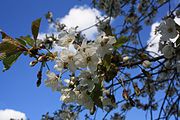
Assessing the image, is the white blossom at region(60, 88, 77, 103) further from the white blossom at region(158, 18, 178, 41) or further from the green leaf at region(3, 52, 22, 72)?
the white blossom at region(158, 18, 178, 41)

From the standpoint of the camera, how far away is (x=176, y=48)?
7.29ft

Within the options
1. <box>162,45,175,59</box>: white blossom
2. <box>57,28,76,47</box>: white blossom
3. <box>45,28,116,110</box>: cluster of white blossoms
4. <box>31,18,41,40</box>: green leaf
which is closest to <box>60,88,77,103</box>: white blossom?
<box>45,28,116,110</box>: cluster of white blossoms

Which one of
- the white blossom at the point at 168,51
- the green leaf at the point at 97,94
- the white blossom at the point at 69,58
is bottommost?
the green leaf at the point at 97,94

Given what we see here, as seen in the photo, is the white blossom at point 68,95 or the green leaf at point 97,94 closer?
the green leaf at point 97,94

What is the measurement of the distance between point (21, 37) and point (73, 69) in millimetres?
321

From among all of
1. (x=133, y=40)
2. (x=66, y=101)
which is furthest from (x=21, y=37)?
(x=133, y=40)

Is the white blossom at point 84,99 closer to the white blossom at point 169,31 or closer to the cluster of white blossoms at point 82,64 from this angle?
the cluster of white blossoms at point 82,64

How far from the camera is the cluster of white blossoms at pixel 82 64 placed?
1.79 meters

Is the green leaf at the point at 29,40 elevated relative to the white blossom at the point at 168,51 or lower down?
lower down

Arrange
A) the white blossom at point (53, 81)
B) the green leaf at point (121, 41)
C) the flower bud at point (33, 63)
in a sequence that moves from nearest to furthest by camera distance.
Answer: the flower bud at point (33, 63) → the green leaf at point (121, 41) → the white blossom at point (53, 81)

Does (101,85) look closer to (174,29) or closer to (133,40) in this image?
(174,29)

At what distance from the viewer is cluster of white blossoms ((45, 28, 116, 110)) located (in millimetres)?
1795

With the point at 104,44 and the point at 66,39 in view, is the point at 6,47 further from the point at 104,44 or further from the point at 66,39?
the point at 104,44

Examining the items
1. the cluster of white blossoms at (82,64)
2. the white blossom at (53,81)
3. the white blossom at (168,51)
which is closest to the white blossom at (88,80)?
the cluster of white blossoms at (82,64)
